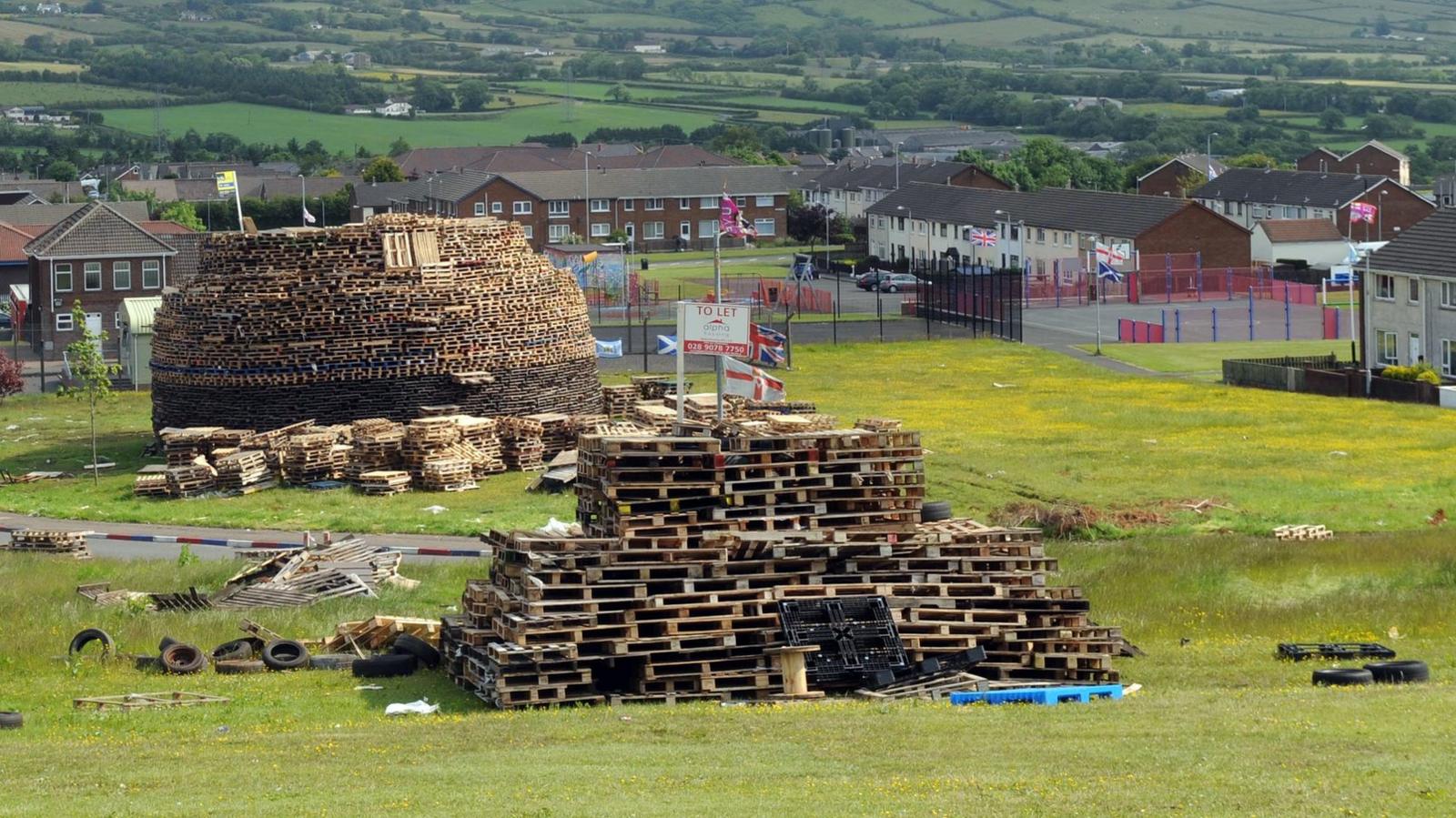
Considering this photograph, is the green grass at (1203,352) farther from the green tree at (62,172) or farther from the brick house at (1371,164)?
the green tree at (62,172)

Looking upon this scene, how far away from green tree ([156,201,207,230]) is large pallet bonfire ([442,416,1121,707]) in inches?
3851

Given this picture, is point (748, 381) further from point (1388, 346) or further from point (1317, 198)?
point (1317, 198)

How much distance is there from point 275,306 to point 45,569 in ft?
48.3

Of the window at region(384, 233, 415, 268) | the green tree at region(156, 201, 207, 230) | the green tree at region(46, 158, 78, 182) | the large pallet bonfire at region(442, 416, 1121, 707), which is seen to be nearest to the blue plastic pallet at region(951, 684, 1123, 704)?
the large pallet bonfire at region(442, 416, 1121, 707)

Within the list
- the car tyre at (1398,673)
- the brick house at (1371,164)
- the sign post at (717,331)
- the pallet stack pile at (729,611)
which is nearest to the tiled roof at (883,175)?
the brick house at (1371,164)

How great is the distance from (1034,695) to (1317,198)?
Answer: 96.0 meters

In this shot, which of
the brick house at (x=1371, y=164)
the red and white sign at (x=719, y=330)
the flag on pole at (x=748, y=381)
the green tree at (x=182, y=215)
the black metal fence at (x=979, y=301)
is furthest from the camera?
the brick house at (x=1371, y=164)

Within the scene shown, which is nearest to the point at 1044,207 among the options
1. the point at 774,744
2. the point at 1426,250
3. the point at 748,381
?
the point at 1426,250

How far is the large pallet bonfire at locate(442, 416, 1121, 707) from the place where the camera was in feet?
77.7

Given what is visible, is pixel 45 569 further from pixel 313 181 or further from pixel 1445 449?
Answer: pixel 313 181

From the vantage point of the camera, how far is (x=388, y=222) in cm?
4975

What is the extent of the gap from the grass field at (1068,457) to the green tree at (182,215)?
195ft

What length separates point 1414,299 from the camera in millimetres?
61625

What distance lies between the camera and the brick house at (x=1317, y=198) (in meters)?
110
